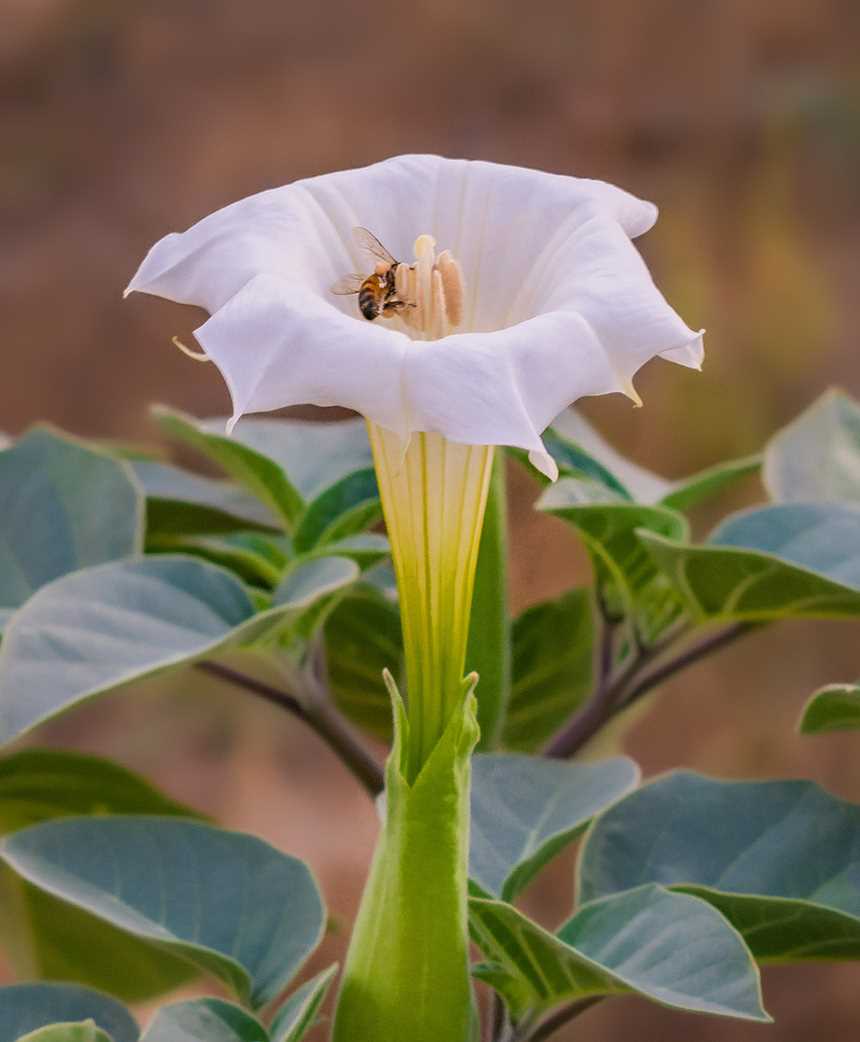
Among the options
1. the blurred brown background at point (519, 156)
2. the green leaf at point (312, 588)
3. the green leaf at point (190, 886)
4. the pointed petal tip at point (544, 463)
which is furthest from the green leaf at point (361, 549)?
the blurred brown background at point (519, 156)

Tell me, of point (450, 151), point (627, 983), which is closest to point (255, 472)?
point (627, 983)

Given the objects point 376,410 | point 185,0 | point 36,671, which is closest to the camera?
point 376,410

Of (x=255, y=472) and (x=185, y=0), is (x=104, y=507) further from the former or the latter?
(x=185, y=0)

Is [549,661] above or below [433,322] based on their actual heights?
below

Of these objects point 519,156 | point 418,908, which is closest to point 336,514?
point 418,908

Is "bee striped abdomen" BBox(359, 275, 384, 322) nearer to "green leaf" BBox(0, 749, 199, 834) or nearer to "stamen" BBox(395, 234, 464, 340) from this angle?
"stamen" BBox(395, 234, 464, 340)

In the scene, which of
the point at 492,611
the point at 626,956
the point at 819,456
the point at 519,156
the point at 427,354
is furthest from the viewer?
the point at 519,156

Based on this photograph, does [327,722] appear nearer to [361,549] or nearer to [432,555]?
[361,549]
